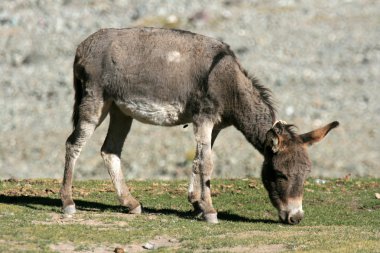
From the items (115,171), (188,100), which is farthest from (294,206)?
(115,171)

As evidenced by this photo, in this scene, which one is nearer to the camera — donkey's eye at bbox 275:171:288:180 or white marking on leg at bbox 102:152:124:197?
donkey's eye at bbox 275:171:288:180

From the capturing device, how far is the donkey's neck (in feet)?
61.2

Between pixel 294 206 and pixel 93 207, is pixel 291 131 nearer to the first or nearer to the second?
pixel 294 206

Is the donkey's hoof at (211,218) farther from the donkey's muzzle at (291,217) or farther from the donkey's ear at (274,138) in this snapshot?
the donkey's ear at (274,138)

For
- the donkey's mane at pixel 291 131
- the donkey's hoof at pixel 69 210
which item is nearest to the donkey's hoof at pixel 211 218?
the donkey's mane at pixel 291 131

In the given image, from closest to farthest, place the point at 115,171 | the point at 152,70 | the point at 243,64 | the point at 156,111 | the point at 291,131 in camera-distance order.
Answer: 1. the point at 291,131
2. the point at 156,111
3. the point at 152,70
4. the point at 115,171
5. the point at 243,64

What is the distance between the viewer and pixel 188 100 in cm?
1870

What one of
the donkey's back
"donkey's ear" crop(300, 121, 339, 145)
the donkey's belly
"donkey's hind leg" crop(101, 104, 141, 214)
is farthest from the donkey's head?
"donkey's hind leg" crop(101, 104, 141, 214)

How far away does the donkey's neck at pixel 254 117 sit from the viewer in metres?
18.6

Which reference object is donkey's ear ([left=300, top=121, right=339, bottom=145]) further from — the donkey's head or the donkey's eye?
the donkey's eye

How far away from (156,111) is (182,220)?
85.4 inches

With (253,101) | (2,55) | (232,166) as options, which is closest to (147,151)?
(232,166)

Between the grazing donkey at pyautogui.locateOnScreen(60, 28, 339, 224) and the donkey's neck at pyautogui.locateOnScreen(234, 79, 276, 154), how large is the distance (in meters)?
0.02

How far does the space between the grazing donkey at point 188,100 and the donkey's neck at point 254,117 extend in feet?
0.06
